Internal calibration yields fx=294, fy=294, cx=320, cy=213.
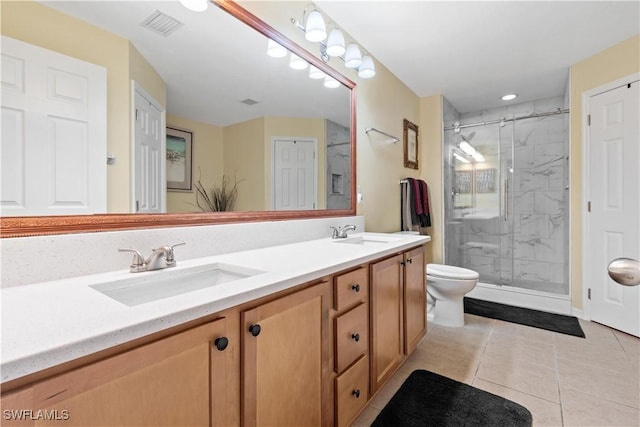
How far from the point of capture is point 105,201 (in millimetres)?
988

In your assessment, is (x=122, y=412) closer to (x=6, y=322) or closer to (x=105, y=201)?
(x=6, y=322)

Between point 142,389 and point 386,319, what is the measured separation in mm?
1199

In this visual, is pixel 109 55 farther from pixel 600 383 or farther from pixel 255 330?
pixel 600 383

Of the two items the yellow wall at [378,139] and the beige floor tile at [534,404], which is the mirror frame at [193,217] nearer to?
the yellow wall at [378,139]

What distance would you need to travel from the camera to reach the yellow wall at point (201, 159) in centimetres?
123

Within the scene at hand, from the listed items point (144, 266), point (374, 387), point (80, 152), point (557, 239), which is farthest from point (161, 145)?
point (557, 239)

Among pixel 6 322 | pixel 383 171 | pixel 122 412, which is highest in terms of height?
pixel 383 171

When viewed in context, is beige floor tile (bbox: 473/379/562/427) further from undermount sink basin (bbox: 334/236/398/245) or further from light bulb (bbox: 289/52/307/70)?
light bulb (bbox: 289/52/307/70)

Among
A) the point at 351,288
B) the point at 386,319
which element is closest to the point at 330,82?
the point at 351,288

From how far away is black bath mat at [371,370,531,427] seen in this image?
55.5 inches

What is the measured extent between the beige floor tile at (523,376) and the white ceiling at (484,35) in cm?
237

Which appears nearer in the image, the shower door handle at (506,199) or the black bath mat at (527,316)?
the black bath mat at (527,316)

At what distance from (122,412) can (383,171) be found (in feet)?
8.23

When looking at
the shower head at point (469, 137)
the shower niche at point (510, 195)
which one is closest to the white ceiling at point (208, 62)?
the shower niche at point (510, 195)
